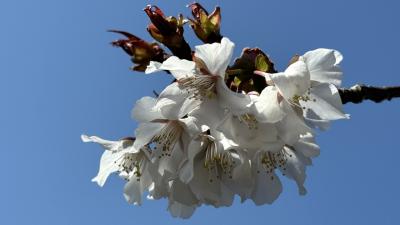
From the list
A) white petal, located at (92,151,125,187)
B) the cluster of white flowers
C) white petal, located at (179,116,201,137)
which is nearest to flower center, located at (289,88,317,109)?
the cluster of white flowers

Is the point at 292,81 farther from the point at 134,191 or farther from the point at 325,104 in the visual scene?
the point at 134,191

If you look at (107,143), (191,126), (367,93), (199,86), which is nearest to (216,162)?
(191,126)

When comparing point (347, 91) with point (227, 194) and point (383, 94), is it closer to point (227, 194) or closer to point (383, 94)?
point (383, 94)

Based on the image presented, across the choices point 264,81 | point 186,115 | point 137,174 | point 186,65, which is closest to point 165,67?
point 186,65

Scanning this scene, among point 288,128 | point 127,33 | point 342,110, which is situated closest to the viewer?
point 288,128

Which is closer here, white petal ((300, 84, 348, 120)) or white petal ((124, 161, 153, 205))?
white petal ((300, 84, 348, 120))

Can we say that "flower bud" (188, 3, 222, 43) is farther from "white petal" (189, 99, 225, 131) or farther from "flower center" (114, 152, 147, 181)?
"flower center" (114, 152, 147, 181)

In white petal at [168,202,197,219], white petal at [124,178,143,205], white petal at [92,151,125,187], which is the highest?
white petal at [92,151,125,187]

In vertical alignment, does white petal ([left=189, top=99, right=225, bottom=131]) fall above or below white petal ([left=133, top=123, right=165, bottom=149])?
above
